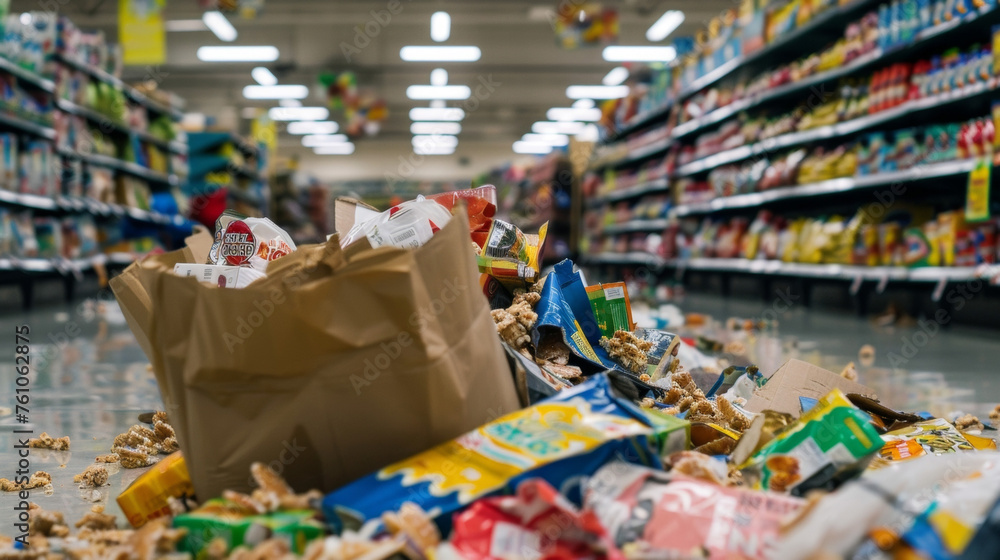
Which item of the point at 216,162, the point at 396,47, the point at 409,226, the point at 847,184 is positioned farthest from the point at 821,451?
the point at 396,47

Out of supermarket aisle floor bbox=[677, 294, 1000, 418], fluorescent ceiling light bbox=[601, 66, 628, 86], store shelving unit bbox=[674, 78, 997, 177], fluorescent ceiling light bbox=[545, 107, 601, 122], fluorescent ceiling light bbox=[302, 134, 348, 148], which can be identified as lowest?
supermarket aisle floor bbox=[677, 294, 1000, 418]

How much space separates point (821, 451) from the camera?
1060mm

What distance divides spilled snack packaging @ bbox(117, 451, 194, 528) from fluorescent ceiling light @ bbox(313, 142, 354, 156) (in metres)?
21.3

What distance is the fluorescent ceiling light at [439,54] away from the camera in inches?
511

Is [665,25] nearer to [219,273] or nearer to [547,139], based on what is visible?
[547,139]

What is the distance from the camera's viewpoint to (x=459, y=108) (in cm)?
1736

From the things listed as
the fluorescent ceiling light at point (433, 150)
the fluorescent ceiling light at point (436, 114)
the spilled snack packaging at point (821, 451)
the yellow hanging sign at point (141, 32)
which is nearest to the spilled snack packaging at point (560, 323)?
the spilled snack packaging at point (821, 451)

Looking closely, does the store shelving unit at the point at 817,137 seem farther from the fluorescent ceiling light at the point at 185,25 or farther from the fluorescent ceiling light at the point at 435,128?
the fluorescent ceiling light at the point at 435,128

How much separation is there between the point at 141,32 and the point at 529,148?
611 inches

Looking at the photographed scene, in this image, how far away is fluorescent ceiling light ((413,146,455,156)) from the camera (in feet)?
73.5

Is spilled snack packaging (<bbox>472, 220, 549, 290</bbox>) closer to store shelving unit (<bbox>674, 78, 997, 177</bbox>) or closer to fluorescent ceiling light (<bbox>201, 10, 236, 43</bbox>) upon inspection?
store shelving unit (<bbox>674, 78, 997, 177</bbox>)

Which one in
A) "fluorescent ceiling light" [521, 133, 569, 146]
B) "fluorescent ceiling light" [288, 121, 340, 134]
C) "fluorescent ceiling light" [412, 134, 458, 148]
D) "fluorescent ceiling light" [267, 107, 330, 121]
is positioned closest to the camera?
"fluorescent ceiling light" [267, 107, 330, 121]

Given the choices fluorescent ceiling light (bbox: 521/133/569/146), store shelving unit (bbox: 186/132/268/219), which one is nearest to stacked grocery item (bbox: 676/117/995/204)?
store shelving unit (bbox: 186/132/268/219)

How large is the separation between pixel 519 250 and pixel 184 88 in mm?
16731
